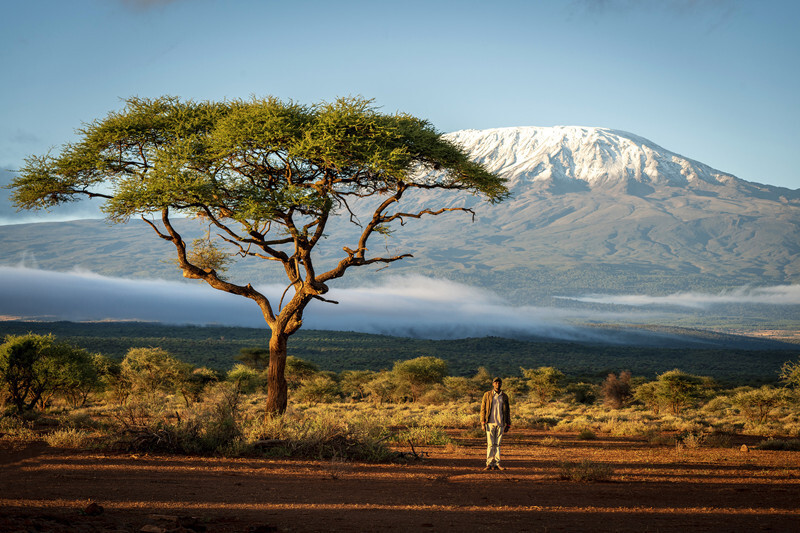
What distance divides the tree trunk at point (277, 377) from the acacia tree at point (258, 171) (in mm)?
26

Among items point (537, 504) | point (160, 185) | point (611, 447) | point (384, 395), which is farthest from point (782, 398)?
point (160, 185)

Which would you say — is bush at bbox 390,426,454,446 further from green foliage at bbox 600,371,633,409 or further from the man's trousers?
green foliage at bbox 600,371,633,409

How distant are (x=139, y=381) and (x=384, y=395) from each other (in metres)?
14.7

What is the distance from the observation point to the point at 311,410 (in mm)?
25469

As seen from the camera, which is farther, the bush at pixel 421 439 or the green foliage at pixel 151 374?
the green foliage at pixel 151 374

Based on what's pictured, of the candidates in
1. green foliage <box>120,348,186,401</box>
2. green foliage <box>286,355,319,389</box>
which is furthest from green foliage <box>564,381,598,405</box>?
green foliage <box>120,348,186,401</box>

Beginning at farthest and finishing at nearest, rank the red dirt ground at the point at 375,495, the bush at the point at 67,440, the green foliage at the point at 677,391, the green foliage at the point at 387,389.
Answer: the green foliage at the point at 387,389
the green foliage at the point at 677,391
the bush at the point at 67,440
the red dirt ground at the point at 375,495

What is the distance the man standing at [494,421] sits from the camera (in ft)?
39.6

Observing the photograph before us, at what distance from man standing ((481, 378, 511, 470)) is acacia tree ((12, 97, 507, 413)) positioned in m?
3.76

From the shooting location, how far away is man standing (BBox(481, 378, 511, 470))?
12.1m

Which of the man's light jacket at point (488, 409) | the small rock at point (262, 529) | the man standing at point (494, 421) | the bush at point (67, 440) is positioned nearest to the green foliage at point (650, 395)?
the man's light jacket at point (488, 409)

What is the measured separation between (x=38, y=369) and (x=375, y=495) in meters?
17.7

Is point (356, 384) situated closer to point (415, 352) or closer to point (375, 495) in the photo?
point (375, 495)

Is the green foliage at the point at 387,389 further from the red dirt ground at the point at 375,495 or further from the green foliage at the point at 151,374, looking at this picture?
the red dirt ground at the point at 375,495
